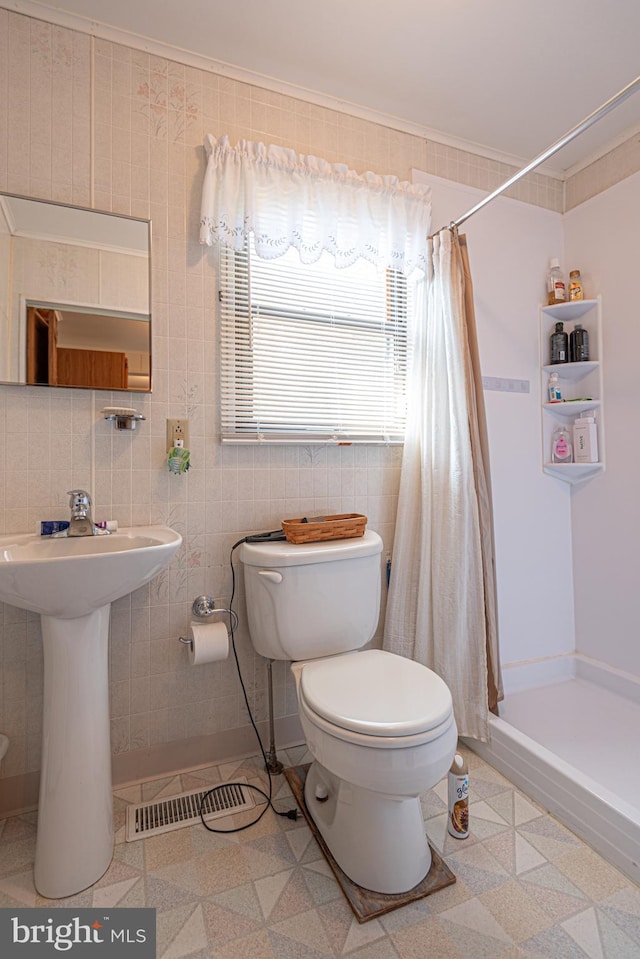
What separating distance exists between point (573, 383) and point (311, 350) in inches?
52.1

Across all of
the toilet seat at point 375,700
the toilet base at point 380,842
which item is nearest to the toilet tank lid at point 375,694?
the toilet seat at point 375,700

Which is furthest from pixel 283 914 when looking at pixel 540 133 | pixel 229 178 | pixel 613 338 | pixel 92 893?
pixel 540 133

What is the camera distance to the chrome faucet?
140 centimetres

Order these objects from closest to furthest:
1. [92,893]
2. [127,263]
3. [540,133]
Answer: [92,893] < [127,263] < [540,133]

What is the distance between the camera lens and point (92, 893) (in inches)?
47.4

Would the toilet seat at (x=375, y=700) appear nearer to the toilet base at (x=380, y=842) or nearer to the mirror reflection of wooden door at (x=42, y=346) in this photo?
the toilet base at (x=380, y=842)

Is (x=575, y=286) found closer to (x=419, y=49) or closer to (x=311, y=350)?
(x=419, y=49)

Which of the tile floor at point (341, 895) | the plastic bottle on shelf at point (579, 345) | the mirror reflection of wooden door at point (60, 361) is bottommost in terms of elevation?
the tile floor at point (341, 895)

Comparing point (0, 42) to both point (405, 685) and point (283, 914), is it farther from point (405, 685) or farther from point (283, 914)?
point (283, 914)

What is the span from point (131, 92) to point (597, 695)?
9.48 ft

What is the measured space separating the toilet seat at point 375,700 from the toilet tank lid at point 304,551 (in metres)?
0.31

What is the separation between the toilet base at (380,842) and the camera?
1193mm

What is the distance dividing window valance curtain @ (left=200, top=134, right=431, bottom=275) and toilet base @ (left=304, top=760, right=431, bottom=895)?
5.47 ft

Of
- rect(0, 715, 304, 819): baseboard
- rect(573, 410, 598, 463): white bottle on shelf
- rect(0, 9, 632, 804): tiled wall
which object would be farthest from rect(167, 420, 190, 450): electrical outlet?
rect(573, 410, 598, 463): white bottle on shelf
